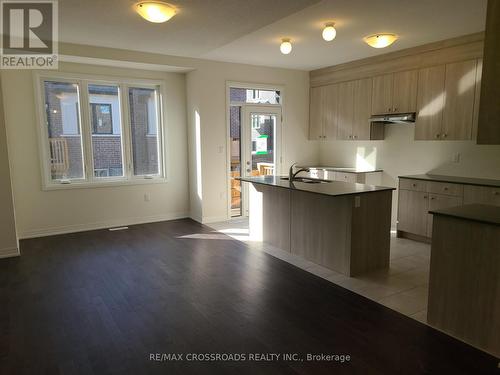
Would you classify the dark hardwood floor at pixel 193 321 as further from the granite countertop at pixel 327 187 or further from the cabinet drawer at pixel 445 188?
the cabinet drawer at pixel 445 188

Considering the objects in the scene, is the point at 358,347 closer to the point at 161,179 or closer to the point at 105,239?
the point at 105,239

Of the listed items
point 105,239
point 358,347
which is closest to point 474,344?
point 358,347

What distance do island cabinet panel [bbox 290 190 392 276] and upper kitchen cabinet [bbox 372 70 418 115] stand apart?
6.59 feet

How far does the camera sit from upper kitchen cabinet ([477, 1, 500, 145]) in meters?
2.25

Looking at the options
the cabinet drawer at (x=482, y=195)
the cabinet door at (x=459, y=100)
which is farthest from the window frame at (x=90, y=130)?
the cabinet drawer at (x=482, y=195)

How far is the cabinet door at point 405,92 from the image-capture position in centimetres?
511

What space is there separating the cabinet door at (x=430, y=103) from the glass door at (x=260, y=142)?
99.8 inches

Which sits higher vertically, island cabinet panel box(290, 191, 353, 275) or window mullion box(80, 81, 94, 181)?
window mullion box(80, 81, 94, 181)

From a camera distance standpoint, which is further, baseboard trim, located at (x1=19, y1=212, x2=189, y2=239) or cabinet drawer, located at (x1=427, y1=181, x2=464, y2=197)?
baseboard trim, located at (x1=19, y1=212, x2=189, y2=239)

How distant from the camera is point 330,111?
6551 mm

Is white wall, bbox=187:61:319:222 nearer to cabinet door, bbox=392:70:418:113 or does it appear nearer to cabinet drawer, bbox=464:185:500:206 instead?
cabinet door, bbox=392:70:418:113

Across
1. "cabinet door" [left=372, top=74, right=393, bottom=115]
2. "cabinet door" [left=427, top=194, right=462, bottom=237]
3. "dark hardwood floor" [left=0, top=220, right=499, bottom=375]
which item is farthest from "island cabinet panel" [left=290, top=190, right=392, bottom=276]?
"cabinet door" [left=372, top=74, right=393, bottom=115]

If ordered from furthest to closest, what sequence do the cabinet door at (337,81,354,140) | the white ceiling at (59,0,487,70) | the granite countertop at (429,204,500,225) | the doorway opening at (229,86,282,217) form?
1. the doorway opening at (229,86,282,217)
2. the cabinet door at (337,81,354,140)
3. the white ceiling at (59,0,487,70)
4. the granite countertop at (429,204,500,225)

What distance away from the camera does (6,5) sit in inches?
132
